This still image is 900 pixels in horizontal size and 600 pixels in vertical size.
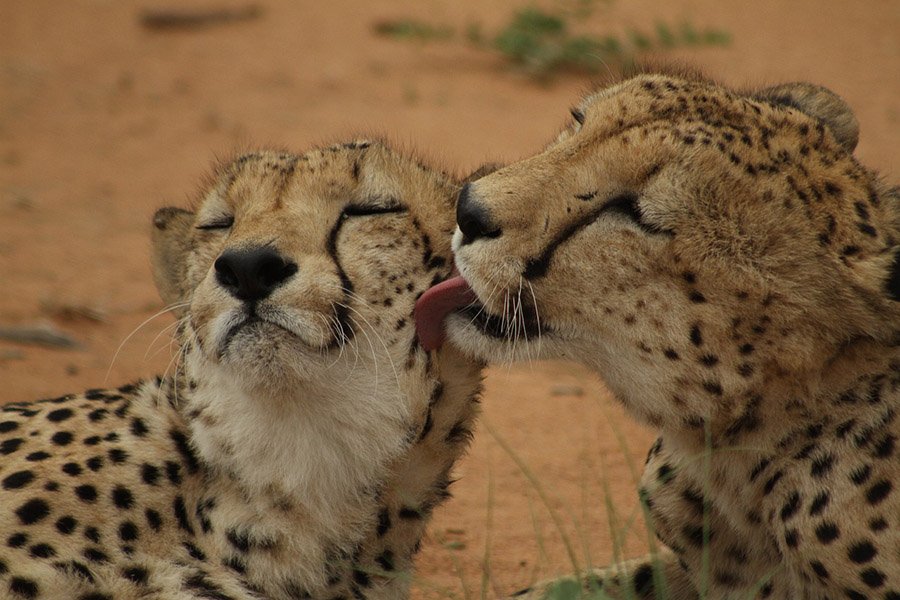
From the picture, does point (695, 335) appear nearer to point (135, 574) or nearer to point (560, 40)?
point (135, 574)

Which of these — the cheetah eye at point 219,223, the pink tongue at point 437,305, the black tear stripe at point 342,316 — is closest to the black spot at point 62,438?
the cheetah eye at point 219,223

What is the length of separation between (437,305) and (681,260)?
0.54 metres

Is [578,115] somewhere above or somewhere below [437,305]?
above

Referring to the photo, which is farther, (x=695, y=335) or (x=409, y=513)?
(x=409, y=513)

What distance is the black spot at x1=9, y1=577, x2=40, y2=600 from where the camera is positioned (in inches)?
105

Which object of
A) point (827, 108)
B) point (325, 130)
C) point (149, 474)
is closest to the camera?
point (149, 474)

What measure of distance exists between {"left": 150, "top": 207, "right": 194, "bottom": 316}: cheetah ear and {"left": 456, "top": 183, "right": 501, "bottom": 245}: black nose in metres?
0.86

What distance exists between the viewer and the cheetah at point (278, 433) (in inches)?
106

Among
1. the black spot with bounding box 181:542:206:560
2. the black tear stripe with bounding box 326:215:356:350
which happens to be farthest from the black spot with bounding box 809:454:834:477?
the black spot with bounding box 181:542:206:560

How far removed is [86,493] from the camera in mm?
2838

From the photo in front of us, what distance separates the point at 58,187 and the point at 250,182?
14.0 feet

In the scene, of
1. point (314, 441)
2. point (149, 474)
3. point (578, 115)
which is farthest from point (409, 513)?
point (578, 115)

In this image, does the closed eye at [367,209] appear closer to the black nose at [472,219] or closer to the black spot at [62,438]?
the black nose at [472,219]

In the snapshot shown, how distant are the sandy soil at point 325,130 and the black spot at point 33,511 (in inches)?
38.4
